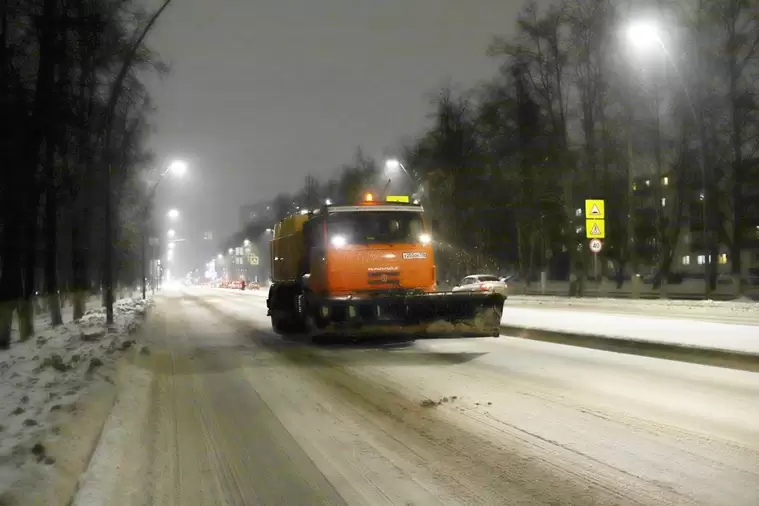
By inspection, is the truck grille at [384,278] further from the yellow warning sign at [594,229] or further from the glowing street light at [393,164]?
the yellow warning sign at [594,229]

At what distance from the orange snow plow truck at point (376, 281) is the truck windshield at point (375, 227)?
0.07 ft

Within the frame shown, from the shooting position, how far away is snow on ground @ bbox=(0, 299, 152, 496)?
6.48 m

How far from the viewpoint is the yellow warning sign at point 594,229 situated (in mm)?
38656

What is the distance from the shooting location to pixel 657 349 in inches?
552

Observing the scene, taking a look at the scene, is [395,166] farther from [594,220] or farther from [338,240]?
[338,240]

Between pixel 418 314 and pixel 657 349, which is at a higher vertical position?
pixel 418 314

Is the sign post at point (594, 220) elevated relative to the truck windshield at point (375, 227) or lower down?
elevated

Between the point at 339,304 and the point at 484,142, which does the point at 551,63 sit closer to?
the point at 484,142

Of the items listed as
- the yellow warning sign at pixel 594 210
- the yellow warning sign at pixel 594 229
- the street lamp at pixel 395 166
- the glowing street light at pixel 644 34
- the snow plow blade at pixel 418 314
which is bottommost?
the snow plow blade at pixel 418 314

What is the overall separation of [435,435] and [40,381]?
641 centimetres

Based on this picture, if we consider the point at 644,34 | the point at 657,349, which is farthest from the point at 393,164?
the point at 657,349

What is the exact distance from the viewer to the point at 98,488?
5.80 m

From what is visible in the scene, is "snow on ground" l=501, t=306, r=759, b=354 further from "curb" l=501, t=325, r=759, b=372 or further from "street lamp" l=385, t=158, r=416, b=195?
"street lamp" l=385, t=158, r=416, b=195

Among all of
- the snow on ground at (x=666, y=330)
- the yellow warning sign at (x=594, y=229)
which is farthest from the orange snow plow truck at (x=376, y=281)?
the yellow warning sign at (x=594, y=229)
